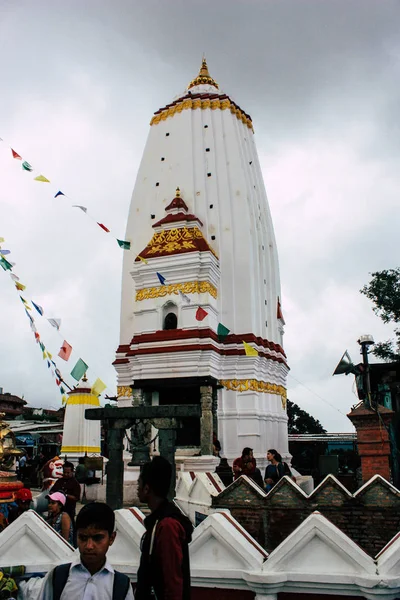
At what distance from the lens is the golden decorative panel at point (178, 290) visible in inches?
803

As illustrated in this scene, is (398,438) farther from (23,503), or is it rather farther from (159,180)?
(159,180)

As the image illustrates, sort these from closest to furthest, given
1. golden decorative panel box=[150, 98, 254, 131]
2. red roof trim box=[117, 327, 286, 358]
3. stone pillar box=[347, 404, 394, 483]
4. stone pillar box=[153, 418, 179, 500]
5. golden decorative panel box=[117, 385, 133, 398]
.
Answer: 1. stone pillar box=[153, 418, 179, 500]
2. stone pillar box=[347, 404, 394, 483]
3. red roof trim box=[117, 327, 286, 358]
4. golden decorative panel box=[117, 385, 133, 398]
5. golden decorative panel box=[150, 98, 254, 131]

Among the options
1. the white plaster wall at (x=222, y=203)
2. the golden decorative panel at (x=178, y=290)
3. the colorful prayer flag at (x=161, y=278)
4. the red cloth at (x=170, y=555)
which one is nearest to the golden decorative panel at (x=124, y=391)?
the white plaster wall at (x=222, y=203)

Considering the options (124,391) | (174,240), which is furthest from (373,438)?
(124,391)

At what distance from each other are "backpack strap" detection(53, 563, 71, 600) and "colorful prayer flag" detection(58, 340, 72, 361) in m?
14.3

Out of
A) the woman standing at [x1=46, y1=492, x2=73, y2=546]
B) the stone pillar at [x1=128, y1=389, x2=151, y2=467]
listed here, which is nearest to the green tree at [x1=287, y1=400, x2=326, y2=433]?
the stone pillar at [x1=128, y1=389, x2=151, y2=467]

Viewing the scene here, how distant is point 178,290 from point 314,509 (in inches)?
514

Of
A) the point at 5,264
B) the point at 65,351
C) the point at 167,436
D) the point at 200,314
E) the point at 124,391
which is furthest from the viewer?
the point at 124,391

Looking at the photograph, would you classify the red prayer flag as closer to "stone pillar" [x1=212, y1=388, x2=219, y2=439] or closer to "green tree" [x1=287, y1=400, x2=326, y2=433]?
"stone pillar" [x1=212, y1=388, x2=219, y2=439]

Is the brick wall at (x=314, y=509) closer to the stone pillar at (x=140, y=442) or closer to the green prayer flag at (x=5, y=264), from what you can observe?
the stone pillar at (x=140, y=442)

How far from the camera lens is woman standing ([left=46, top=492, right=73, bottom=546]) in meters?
5.76

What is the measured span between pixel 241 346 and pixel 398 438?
10.3 m

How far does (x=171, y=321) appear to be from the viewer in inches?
826

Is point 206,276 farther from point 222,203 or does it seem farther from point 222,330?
point 222,203
